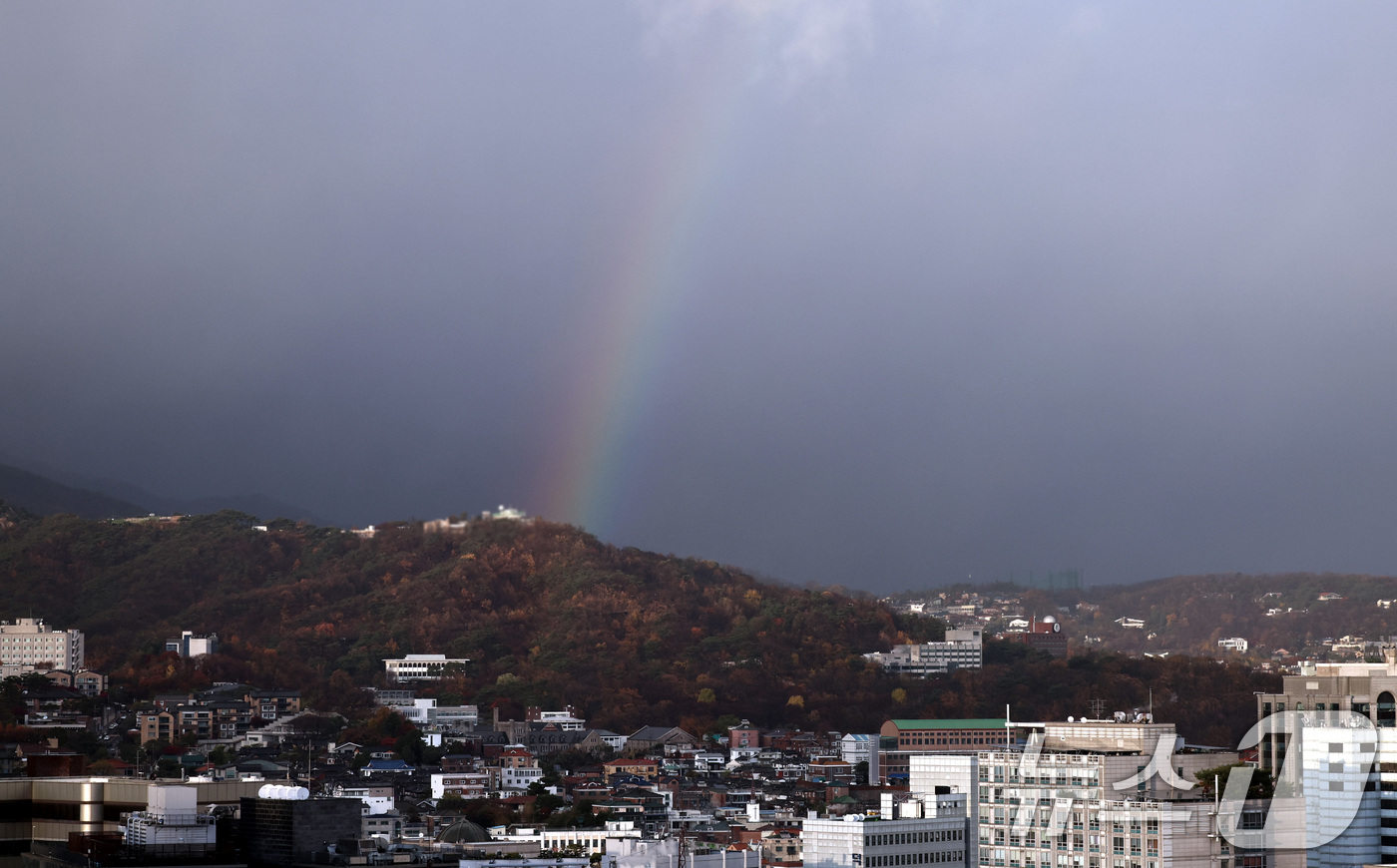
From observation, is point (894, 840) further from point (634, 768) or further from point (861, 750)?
point (861, 750)

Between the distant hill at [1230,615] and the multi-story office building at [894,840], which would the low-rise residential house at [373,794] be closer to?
the multi-story office building at [894,840]

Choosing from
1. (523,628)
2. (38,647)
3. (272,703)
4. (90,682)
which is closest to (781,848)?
(272,703)

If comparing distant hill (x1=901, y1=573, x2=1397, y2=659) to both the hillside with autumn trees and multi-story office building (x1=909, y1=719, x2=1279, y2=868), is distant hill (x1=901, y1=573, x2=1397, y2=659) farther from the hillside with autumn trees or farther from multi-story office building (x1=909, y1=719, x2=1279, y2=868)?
multi-story office building (x1=909, y1=719, x2=1279, y2=868)

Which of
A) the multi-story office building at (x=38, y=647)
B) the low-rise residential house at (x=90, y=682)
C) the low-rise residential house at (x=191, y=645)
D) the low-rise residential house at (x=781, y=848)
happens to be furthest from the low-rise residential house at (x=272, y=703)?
the low-rise residential house at (x=781, y=848)

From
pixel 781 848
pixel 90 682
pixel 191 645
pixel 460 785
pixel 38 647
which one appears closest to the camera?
pixel 781 848

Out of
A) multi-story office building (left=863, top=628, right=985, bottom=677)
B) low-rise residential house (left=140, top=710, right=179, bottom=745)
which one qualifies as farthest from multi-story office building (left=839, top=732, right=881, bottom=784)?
low-rise residential house (left=140, top=710, right=179, bottom=745)

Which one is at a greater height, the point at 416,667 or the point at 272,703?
the point at 416,667

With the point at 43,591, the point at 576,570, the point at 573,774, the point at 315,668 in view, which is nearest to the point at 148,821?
the point at 573,774

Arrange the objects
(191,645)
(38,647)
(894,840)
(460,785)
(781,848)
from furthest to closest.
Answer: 1. (191,645)
2. (38,647)
3. (460,785)
4. (781,848)
5. (894,840)
